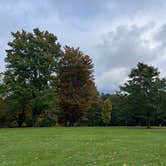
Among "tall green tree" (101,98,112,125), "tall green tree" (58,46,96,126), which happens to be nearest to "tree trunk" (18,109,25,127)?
"tall green tree" (58,46,96,126)

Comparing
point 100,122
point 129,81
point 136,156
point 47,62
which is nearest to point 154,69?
point 129,81

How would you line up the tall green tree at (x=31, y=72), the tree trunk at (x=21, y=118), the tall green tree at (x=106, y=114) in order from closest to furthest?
the tall green tree at (x=31, y=72)
the tree trunk at (x=21, y=118)
the tall green tree at (x=106, y=114)

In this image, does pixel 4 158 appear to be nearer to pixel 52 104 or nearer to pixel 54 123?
pixel 52 104

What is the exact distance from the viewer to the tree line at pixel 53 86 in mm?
49094

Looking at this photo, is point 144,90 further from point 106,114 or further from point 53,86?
point 106,114

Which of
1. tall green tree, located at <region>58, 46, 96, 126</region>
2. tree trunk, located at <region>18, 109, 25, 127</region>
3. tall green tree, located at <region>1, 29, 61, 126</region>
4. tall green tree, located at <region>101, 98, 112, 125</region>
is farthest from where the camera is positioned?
tall green tree, located at <region>101, 98, 112, 125</region>

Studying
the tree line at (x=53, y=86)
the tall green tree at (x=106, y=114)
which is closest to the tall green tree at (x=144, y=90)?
the tree line at (x=53, y=86)

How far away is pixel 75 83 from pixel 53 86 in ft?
13.0

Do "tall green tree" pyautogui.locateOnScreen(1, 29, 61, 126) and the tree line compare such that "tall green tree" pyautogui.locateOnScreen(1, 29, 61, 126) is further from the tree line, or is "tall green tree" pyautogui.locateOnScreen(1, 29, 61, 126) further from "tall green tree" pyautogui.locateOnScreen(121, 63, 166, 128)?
"tall green tree" pyautogui.locateOnScreen(121, 63, 166, 128)

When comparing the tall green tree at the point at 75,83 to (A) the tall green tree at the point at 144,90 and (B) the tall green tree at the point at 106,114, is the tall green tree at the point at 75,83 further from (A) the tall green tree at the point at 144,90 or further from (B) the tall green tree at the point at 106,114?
(B) the tall green tree at the point at 106,114

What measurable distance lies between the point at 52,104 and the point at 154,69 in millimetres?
16912

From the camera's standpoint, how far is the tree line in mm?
49094

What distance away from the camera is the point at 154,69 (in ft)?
178

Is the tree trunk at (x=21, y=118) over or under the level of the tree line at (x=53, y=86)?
under
